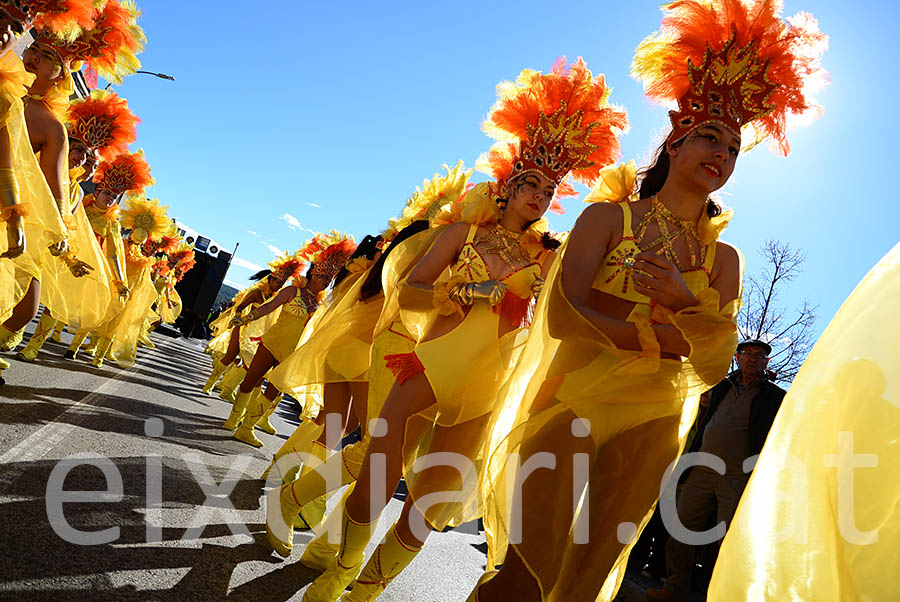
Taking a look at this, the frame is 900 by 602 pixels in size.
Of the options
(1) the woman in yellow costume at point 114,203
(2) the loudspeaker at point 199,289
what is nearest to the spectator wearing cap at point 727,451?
(1) the woman in yellow costume at point 114,203

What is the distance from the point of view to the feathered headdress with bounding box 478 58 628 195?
2.52 m

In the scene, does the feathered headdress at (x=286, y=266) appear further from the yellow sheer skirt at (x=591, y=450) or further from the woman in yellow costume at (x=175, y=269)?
the yellow sheer skirt at (x=591, y=450)

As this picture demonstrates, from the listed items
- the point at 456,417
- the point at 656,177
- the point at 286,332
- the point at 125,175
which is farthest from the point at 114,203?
the point at 656,177

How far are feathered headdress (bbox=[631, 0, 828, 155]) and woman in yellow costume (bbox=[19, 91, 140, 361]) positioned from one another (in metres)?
3.70

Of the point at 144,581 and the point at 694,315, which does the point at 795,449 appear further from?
the point at 144,581

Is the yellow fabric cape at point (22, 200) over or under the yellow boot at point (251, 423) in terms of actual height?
over

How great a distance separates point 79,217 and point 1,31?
1.83 meters

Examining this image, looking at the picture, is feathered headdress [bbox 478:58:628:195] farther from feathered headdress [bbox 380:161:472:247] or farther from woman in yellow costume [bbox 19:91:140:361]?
woman in yellow costume [bbox 19:91:140:361]

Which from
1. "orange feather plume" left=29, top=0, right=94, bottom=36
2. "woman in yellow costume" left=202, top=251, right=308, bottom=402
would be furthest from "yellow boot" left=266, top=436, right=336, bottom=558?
"woman in yellow costume" left=202, top=251, right=308, bottom=402

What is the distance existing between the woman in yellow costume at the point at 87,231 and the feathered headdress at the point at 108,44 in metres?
0.91

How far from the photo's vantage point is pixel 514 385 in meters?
1.87

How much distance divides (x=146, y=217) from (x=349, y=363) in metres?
6.36

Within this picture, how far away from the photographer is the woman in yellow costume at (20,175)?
2.63 metres

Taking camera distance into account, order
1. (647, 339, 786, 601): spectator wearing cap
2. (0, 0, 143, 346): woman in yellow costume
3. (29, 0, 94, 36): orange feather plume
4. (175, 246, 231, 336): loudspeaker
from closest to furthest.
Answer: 1. (29, 0, 94, 36): orange feather plume
2. (0, 0, 143, 346): woman in yellow costume
3. (647, 339, 786, 601): spectator wearing cap
4. (175, 246, 231, 336): loudspeaker
